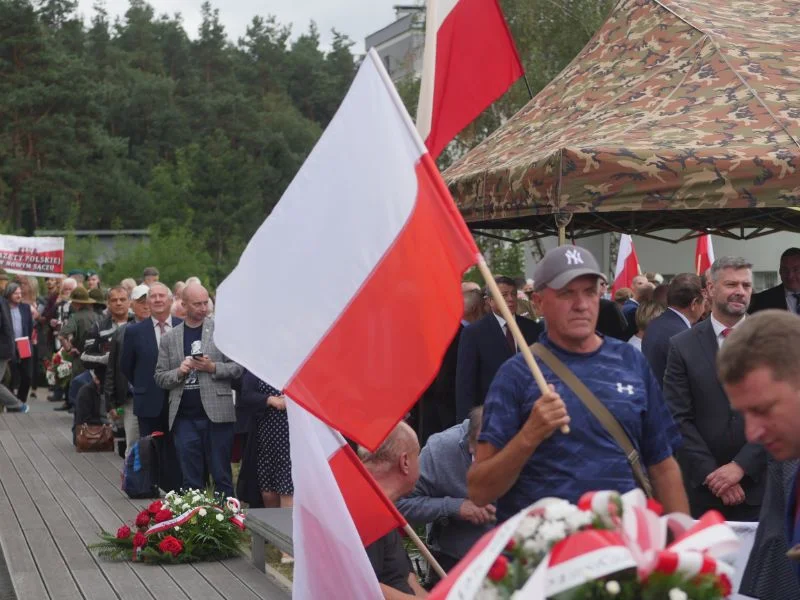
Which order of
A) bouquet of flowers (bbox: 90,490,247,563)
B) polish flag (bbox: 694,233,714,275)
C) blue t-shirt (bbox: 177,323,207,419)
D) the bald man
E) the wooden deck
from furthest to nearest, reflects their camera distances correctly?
polish flag (bbox: 694,233,714,275)
blue t-shirt (bbox: 177,323,207,419)
bouquet of flowers (bbox: 90,490,247,563)
the wooden deck
the bald man

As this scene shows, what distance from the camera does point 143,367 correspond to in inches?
465

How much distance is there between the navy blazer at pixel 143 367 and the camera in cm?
1168

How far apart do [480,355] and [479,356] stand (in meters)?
0.01

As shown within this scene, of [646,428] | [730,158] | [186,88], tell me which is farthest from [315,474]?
[186,88]

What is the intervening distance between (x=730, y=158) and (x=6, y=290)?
612 inches

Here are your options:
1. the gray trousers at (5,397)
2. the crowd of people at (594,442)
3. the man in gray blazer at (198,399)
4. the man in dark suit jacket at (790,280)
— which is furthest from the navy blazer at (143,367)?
the gray trousers at (5,397)

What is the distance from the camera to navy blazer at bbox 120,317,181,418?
11.7 meters

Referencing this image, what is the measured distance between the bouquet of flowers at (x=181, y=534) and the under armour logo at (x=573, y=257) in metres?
5.09

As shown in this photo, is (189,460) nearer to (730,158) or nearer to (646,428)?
(730,158)

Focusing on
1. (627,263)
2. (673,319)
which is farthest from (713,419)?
(627,263)

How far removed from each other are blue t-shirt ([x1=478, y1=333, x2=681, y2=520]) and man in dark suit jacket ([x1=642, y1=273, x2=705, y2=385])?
4.07 metres

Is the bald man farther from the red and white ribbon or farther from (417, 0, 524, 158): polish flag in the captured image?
the red and white ribbon

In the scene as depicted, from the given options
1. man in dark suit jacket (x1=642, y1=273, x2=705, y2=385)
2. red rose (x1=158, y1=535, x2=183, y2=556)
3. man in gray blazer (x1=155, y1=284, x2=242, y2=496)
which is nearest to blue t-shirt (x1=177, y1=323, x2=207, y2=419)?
man in gray blazer (x1=155, y1=284, x2=242, y2=496)

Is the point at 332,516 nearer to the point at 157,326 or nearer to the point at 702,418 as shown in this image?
the point at 702,418
